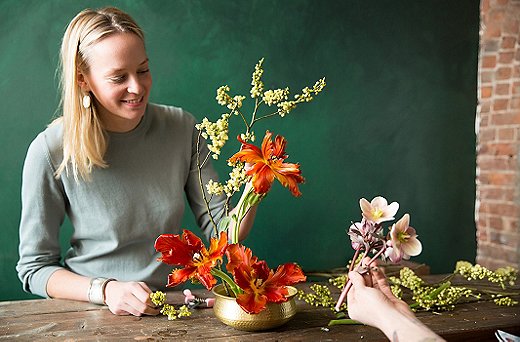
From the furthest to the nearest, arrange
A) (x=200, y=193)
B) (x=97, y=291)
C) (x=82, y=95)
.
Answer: (x=200, y=193) < (x=82, y=95) < (x=97, y=291)

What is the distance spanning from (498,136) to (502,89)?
1.00 feet

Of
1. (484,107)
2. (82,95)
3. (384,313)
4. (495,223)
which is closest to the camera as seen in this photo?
(384,313)

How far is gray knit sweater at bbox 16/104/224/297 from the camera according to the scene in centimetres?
217

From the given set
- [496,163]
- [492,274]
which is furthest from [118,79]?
[496,163]

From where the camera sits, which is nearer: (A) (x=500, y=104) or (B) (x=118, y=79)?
(B) (x=118, y=79)

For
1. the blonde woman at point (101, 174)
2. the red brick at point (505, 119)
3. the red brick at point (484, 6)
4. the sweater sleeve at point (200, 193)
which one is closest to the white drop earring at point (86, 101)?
the blonde woman at point (101, 174)

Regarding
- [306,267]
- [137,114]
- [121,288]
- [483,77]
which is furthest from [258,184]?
[483,77]

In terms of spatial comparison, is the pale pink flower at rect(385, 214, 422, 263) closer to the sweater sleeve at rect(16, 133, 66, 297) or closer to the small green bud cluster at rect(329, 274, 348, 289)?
the small green bud cluster at rect(329, 274, 348, 289)

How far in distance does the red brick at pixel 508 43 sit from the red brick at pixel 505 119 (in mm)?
396

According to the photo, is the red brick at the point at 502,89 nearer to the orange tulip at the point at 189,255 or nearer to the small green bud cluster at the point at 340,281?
the small green bud cluster at the point at 340,281

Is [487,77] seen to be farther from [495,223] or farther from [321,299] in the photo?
[321,299]

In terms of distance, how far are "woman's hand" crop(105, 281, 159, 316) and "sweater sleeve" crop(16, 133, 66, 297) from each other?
38cm

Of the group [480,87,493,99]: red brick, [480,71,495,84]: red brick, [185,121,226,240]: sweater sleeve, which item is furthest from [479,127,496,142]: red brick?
[185,121,226,240]: sweater sleeve

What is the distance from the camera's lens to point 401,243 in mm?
1555
